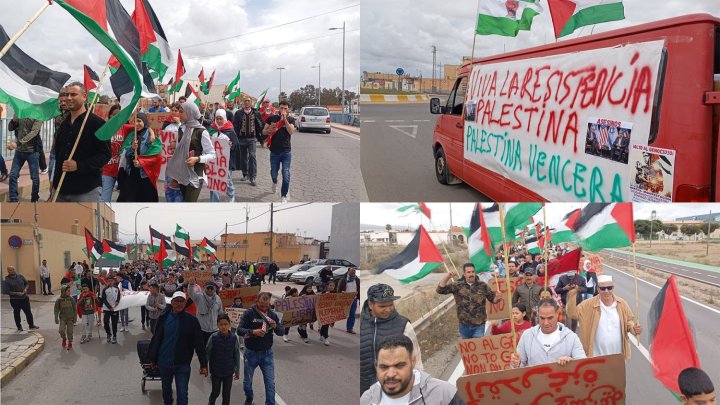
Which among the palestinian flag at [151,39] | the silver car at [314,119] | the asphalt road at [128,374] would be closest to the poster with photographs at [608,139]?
the asphalt road at [128,374]

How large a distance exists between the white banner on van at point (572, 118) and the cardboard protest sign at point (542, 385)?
180 centimetres

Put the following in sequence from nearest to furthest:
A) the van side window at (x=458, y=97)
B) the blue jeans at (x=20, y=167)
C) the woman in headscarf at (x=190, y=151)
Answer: the woman in headscarf at (x=190, y=151)
the blue jeans at (x=20, y=167)
the van side window at (x=458, y=97)

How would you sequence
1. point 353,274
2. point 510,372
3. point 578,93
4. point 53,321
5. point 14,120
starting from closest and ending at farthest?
point 510,372 → point 353,274 → point 53,321 → point 578,93 → point 14,120

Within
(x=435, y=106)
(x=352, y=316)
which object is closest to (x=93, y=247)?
(x=352, y=316)

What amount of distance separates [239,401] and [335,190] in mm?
6019

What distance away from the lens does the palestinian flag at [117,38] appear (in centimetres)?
538

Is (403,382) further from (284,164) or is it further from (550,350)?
(284,164)

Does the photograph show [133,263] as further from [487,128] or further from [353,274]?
[487,128]

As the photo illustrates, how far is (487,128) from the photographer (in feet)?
26.3

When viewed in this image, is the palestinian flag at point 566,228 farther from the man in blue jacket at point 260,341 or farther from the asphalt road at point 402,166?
the asphalt road at point 402,166

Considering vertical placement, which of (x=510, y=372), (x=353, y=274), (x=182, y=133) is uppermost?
(x=182, y=133)

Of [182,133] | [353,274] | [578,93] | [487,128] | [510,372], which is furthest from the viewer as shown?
[487,128]

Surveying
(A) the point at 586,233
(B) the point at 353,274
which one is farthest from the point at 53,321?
(A) the point at 586,233

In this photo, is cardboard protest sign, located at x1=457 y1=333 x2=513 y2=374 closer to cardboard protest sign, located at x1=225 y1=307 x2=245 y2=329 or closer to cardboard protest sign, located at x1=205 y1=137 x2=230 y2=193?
cardboard protest sign, located at x1=225 y1=307 x2=245 y2=329
